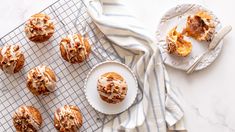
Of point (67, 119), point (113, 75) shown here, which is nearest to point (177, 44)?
point (113, 75)

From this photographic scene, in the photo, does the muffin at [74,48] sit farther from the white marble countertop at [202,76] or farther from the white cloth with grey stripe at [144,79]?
the white marble countertop at [202,76]

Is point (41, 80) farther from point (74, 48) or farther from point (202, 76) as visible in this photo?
point (202, 76)

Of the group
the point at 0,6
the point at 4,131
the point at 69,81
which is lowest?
the point at 4,131

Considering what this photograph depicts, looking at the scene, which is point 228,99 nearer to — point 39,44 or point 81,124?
point 81,124

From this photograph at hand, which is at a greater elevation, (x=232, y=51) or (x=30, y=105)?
(x=232, y=51)

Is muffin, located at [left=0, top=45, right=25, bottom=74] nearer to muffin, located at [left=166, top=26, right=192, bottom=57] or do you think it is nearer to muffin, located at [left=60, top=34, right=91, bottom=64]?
muffin, located at [left=60, top=34, right=91, bottom=64]

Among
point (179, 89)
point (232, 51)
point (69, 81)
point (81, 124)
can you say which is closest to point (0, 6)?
point (69, 81)

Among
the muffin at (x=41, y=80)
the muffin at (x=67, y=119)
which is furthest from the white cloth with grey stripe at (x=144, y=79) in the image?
the muffin at (x=41, y=80)
